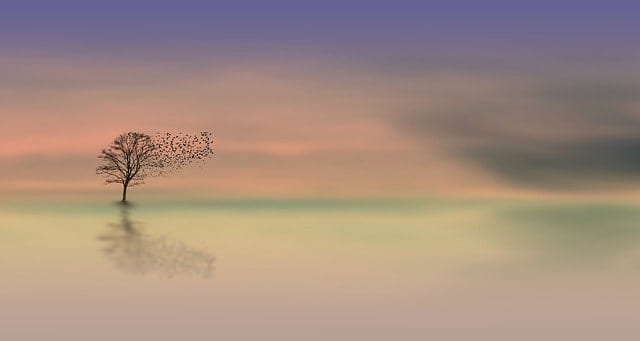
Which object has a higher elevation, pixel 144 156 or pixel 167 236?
pixel 144 156

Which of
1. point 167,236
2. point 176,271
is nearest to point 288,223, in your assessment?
point 167,236

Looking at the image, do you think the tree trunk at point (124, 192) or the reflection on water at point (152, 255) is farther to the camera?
the tree trunk at point (124, 192)

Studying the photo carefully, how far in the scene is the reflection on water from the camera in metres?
68.8

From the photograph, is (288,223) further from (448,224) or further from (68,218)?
(68,218)

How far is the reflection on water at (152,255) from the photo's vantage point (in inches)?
2709

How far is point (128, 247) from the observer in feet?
282

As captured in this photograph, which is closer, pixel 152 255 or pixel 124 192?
pixel 152 255

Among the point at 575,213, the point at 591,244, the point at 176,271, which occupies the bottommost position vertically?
the point at 176,271

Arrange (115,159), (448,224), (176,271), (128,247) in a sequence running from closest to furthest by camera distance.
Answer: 1. (176,271)
2. (128,247)
3. (448,224)
4. (115,159)

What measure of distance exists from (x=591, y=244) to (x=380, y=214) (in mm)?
60935

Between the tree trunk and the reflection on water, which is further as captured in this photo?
the tree trunk

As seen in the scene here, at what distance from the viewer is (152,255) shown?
78938mm

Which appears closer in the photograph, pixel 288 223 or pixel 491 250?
pixel 491 250

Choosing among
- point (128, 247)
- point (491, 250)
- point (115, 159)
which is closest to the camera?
point (128, 247)
